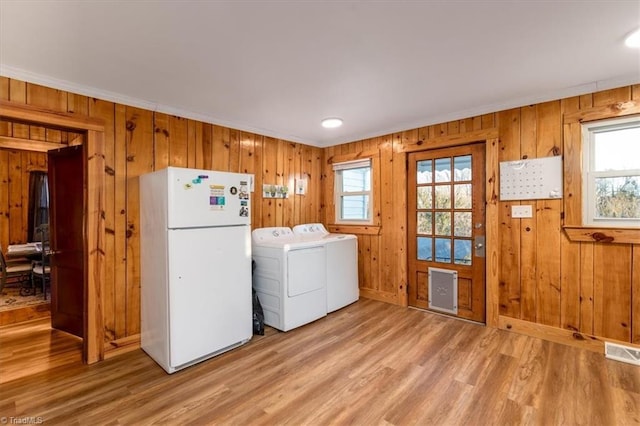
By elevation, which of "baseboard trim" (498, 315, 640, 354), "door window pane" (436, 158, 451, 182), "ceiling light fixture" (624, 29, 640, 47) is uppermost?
"ceiling light fixture" (624, 29, 640, 47)

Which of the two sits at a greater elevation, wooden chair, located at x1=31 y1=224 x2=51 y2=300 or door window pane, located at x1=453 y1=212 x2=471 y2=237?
door window pane, located at x1=453 y1=212 x2=471 y2=237

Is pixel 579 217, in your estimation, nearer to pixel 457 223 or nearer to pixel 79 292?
pixel 457 223

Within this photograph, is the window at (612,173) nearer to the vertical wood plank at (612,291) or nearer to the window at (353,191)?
the vertical wood plank at (612,291)

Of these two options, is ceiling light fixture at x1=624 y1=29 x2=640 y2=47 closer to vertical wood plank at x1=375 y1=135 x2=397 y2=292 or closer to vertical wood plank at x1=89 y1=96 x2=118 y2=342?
vertical wood plank at x1=375 y1=135 x2=397 y2=292

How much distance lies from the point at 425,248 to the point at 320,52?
267 cm

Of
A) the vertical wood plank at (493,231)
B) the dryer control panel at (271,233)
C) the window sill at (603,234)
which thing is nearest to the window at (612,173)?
the window sill at (603,234)

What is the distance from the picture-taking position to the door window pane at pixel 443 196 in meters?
3.58

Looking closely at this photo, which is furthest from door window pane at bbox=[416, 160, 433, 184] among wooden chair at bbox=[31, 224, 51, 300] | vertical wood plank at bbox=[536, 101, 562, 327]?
wooden chair at bbox=[31, 224, 51, 300]

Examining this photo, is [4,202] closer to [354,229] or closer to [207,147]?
[207,147]

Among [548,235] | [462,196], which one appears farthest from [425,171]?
[548,235]

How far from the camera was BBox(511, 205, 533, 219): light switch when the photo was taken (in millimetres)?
2990

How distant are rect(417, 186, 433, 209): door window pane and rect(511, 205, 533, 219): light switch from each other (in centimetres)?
89

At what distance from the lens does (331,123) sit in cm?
365

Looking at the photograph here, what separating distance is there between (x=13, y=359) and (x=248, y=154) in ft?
9.64
